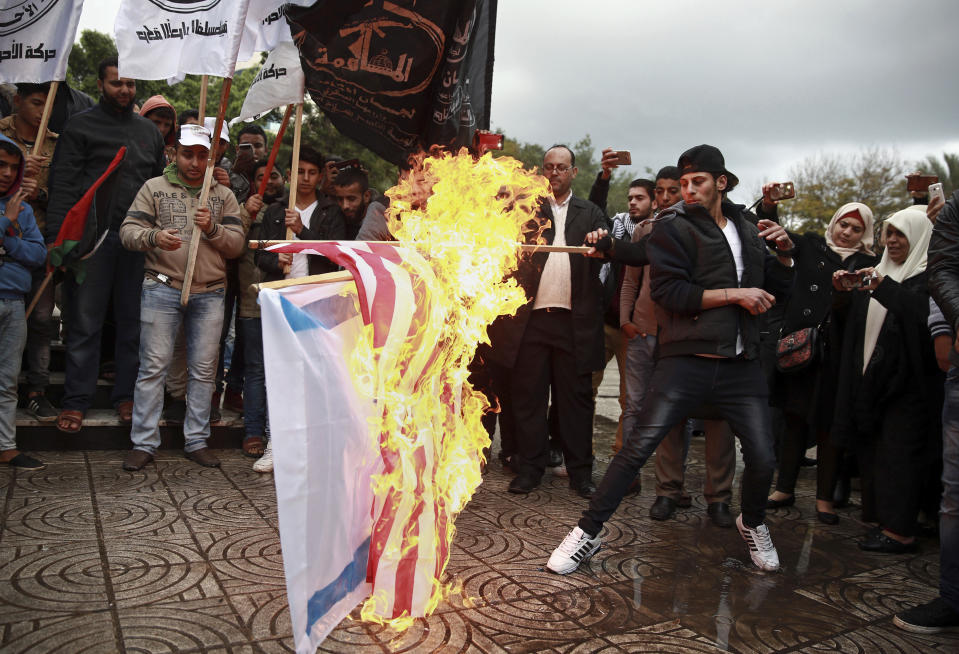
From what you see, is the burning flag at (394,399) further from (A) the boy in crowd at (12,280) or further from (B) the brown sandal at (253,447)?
(A) the boy in crowd at (12,280)

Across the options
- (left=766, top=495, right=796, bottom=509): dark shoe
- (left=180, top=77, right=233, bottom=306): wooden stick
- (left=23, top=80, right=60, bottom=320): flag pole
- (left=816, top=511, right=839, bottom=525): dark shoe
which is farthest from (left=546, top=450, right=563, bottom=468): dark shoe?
(left=23, top=80, right=60, bottom=320): flag pole

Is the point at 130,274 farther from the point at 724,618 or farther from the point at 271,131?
the point at 271,131

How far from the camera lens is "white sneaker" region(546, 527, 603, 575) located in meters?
3.80

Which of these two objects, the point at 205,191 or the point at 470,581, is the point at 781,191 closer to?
the point at 470,581

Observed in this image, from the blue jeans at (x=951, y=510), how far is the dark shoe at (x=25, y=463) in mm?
5835

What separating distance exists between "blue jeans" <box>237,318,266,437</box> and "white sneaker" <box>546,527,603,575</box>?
3271 millimetres

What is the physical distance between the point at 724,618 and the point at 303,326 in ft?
8.26

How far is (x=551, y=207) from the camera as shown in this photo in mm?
5656

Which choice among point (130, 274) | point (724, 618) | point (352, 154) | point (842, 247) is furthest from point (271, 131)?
point (724, 618)

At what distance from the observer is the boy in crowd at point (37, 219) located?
579 cm

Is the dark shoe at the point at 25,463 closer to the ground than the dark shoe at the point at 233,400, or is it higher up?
closer to the ground

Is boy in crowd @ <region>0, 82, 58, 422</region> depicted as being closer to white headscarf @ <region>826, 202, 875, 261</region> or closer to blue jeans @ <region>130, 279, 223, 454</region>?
blue jeans @ <region>130, 279, 223, 454</region>

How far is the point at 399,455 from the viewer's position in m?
2.99

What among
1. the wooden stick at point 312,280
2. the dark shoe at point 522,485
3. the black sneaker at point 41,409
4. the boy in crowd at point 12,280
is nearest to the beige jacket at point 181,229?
the boy in crowd at point 12,280
